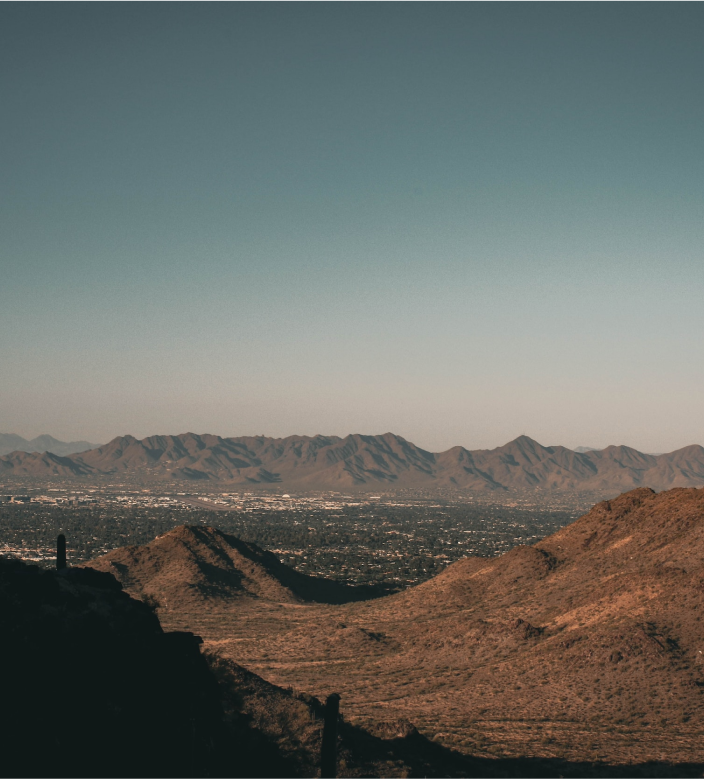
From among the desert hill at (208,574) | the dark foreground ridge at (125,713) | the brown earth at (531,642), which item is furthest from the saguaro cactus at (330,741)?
the desert hill at (208,574)

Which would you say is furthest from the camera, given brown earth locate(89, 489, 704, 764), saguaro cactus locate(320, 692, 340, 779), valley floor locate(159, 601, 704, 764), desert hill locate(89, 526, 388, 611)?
desert hill locate(89, 526, 388, 611)

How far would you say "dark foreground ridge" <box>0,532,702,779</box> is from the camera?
20.2 meters

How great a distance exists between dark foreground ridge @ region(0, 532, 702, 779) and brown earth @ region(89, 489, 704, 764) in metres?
5.24

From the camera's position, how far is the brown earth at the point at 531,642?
39672mm

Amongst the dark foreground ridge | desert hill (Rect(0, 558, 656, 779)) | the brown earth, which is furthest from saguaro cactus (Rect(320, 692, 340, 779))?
the brown earth

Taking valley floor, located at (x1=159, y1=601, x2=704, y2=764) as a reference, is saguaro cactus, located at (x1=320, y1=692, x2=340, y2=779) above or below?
above

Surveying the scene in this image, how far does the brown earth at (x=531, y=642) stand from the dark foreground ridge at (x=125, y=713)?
5240mm

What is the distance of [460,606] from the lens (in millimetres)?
74062

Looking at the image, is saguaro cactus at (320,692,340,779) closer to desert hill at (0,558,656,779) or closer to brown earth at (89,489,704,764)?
desert hill at (0,558,656,779)

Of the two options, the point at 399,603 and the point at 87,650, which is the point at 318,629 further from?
the point at 87,650

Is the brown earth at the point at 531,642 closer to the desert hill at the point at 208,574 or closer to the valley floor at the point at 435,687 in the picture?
the valley floor at the point at 435,687

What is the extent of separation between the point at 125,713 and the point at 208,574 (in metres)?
74.4

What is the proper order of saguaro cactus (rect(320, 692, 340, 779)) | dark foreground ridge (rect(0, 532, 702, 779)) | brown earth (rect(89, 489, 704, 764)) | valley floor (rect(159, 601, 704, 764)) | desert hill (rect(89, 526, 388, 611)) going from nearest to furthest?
saguaro cactus (rect(320, 692, 340, 779)), dark foreground ridge (rect(0, 532, 702, 779)), valley floor (rect(159, 601, 704, 764)), brown earth (rect(89, 489, 704, 764)), desert hill (rect(89, 526, 388, 611))

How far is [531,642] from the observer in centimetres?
5594
